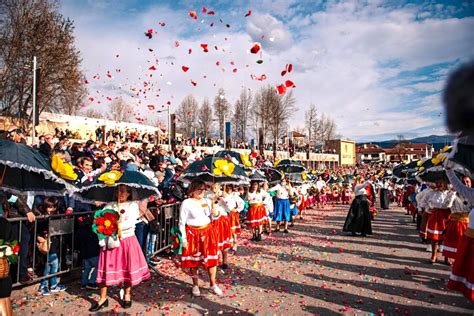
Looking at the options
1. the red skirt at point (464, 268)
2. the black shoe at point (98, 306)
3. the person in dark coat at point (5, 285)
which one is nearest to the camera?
the person in dark coat at point (5, 285)

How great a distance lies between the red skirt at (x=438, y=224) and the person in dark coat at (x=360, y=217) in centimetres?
376

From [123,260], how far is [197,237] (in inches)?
49.8

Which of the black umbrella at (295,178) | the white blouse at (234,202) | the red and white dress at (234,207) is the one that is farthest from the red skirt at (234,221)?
the black umbrella at (295,178)

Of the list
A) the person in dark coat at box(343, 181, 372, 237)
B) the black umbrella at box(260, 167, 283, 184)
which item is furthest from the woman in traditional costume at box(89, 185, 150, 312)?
the black umbrella at box(260, 167, 283, 184)

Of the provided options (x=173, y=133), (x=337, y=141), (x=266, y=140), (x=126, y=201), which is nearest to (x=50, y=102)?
(x=173, y=133)

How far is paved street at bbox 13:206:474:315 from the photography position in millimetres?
5188

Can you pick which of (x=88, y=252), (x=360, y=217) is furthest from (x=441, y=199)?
(x=88, y=252)

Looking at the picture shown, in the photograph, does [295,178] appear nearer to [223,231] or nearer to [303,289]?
[223,231]

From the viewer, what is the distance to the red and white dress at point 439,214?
7.87 metres

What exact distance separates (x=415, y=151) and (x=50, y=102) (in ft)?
A: 373

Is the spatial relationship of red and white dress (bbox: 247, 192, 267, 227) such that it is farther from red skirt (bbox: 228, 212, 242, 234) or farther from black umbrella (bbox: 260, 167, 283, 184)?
black umbrella (bbox: 260, 167, 283, 184)

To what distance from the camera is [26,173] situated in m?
4.88

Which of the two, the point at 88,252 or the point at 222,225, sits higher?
the point at 222,225

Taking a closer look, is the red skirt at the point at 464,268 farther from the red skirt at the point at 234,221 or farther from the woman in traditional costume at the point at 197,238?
the red skirt at the point at 234,221
